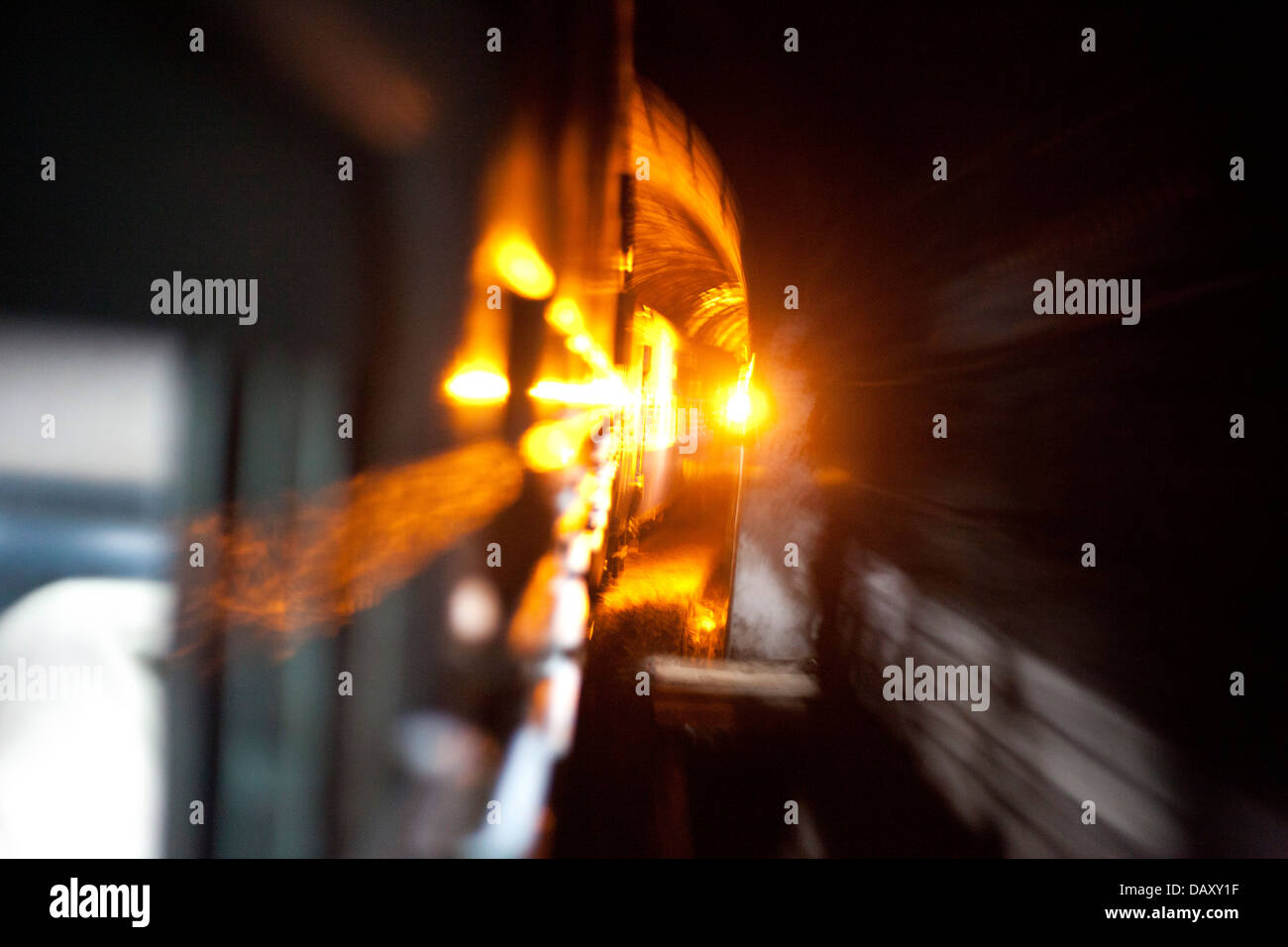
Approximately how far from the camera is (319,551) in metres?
1.98

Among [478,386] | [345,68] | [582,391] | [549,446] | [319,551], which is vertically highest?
[345,68]

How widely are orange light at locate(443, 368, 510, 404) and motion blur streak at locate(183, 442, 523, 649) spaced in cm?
33

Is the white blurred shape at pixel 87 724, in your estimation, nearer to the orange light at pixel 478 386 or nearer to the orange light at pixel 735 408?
the orange light at pixel 478 386

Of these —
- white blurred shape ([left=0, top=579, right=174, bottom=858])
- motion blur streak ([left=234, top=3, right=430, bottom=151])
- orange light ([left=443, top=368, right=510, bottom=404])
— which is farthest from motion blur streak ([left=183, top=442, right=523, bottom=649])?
motion blur streak ([left=234, top=3, right=430, bottom=151])

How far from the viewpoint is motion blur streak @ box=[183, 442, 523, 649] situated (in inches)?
74.5

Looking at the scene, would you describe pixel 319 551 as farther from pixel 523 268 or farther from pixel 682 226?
pixel 682 226

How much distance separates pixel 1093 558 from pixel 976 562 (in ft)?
1.57

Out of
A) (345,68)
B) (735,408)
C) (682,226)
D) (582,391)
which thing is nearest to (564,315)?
(582,391)

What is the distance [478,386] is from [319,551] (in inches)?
40.4
